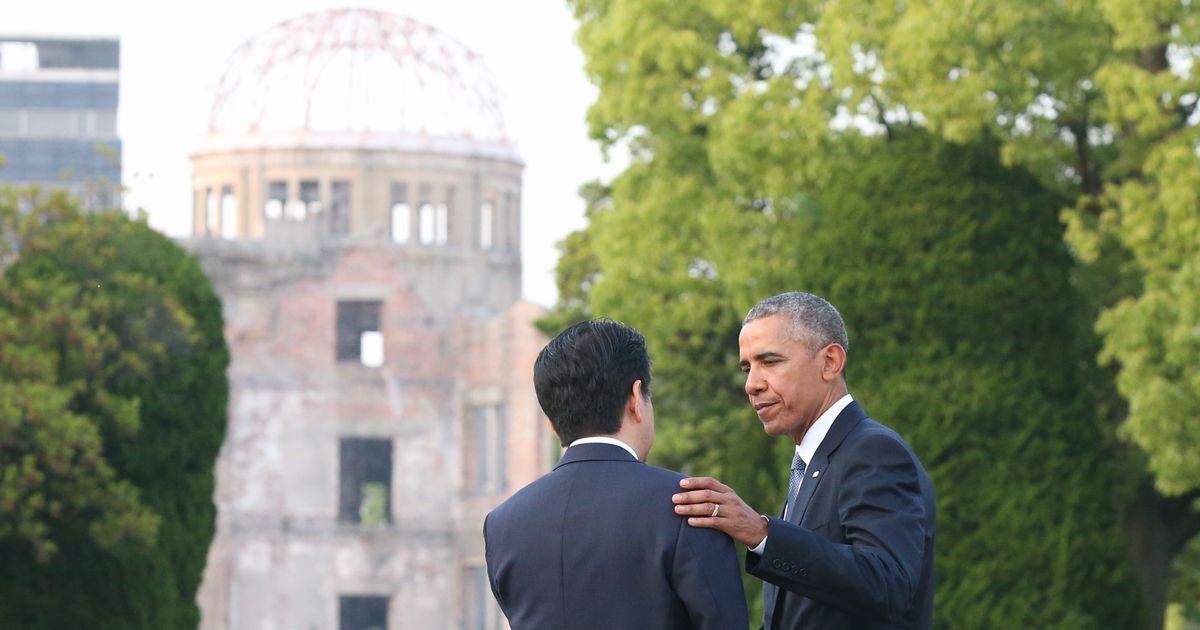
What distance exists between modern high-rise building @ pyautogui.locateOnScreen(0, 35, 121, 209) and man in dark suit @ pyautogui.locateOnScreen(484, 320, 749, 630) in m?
52.1

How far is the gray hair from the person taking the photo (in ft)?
15.5

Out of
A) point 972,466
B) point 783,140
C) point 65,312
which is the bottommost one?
point 972,466

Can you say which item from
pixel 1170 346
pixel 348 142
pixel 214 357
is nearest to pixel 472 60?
pixel 348 142

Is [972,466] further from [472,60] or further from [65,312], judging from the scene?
[472,60]

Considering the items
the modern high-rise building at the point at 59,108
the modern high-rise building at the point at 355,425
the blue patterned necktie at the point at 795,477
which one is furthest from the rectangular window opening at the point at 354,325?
the blue patterned necktie at the point at 795,477

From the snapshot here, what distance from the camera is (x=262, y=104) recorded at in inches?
1704

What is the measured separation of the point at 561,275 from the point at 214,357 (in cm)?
625

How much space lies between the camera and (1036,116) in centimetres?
1805

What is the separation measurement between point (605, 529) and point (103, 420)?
52.7ft

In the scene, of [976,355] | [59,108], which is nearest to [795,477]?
[976,355]

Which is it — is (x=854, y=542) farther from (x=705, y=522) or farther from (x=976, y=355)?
(x=976, y=355)

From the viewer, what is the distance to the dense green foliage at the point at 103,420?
1817 cm

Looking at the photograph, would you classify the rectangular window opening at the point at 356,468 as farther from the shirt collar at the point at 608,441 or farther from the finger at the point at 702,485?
the finger at the point at 702,485

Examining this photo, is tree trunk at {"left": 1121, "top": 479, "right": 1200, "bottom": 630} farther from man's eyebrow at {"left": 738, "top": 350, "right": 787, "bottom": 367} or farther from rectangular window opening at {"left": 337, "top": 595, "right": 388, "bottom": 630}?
rectangular window opening at {"left": 337, "top": 595, "right": 388, "bottom": 630}
